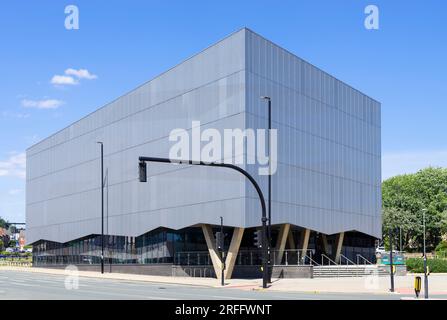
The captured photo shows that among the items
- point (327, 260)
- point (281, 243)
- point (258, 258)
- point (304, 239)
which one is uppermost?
point (304, 239)

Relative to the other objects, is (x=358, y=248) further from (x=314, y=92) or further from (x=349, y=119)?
(x=314, y=92)

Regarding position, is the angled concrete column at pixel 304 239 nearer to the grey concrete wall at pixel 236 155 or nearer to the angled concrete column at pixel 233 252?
the grey concrete wall at pixel 236 155

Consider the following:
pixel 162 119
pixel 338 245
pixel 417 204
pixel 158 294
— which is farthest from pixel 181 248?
pixel 417 204

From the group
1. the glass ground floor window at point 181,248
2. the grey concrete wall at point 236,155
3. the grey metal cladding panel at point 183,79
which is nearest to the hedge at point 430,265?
the grey concrete wall at point 236,155

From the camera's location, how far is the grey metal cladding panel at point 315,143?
48969 millimetres

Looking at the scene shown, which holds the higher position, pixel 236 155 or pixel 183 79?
pixel 183 79

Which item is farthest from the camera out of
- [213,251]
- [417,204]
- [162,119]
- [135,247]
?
[417,204]

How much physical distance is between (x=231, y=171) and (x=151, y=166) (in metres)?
12.9

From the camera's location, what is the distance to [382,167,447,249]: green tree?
112m

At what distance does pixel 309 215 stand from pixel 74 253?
34.3 m

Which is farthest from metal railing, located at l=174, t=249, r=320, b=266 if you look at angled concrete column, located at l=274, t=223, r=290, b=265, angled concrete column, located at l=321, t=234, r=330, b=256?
angled concrete column, located at l=321, t=234, r=330, b=256

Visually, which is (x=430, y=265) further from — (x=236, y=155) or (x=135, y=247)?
(x=135, y=247)

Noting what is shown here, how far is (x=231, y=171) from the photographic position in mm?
47656

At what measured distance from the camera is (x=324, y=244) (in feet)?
203
